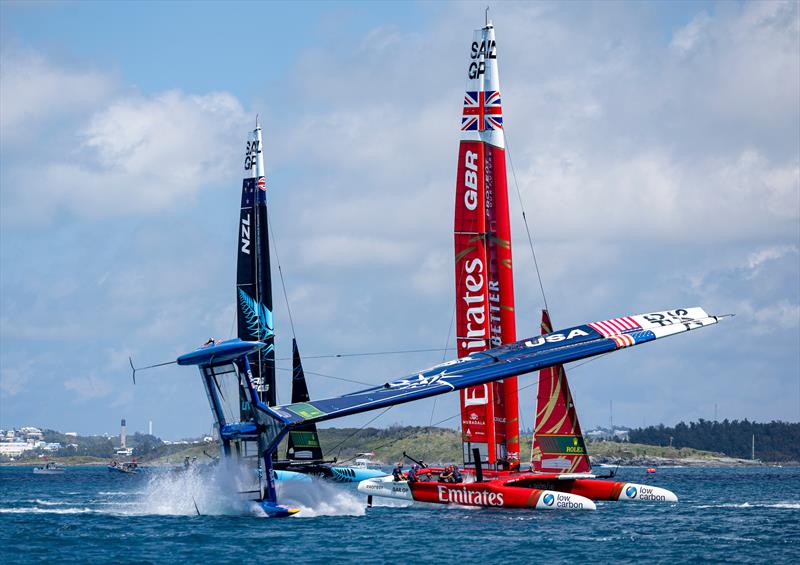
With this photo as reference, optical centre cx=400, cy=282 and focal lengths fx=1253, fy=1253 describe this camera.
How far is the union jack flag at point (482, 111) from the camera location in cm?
4331

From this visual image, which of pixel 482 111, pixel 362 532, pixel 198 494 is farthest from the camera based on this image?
pixel 482 111

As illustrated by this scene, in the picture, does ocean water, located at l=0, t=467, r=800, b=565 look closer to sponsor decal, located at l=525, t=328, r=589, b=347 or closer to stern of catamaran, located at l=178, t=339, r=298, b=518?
stern of catamaran, located at l=178, t=339, r=298, b=518

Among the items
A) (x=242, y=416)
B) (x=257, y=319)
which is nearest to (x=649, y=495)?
(x=242, y=416)

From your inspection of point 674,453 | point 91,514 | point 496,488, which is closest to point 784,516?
point 496,488

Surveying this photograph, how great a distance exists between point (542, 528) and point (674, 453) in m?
146

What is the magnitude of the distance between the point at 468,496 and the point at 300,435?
15250mm

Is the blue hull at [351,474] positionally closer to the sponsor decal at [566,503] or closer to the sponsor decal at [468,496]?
the sponsor decal at [468,496]

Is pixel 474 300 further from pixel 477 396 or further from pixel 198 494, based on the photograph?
pixel 198 494

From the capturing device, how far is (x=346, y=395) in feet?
→ 119

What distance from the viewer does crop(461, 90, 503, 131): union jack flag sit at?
142ft

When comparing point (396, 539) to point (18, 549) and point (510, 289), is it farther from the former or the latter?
point (510, 289)

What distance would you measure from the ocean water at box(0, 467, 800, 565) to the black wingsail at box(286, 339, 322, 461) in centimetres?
804

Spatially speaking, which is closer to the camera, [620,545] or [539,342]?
[620,545]

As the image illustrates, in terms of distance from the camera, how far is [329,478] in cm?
5266
